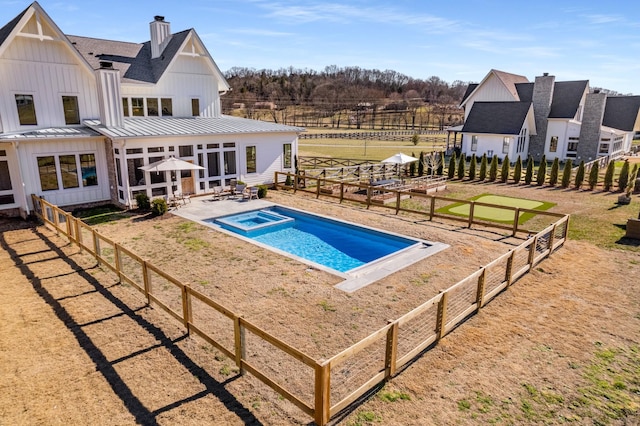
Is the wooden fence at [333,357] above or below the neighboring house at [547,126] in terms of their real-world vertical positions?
below

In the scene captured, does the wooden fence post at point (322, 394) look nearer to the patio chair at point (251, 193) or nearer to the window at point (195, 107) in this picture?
the patio chair at point (251, 193)

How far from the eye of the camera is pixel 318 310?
26.6ft

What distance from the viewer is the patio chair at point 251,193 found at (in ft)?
58.9

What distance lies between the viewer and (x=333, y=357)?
500 centimetres

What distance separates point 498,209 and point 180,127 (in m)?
14.8

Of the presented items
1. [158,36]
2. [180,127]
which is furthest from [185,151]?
[158,36]

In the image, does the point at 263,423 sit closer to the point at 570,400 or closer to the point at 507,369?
the point at 507,369

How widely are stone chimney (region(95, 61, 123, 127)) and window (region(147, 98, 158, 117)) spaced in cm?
303

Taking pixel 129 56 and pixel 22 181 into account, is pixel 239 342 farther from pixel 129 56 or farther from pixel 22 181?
pixel 129 56

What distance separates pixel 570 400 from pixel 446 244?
692 cm

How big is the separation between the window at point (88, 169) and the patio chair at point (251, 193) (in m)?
6.12

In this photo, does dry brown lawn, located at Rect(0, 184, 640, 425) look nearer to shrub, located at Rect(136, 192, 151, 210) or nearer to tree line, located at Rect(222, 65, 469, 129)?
shrub, located at Rect(136, 192, 151, 210)

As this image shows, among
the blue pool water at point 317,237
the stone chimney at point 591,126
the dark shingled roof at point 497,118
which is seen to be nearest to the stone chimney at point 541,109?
the dark shingled roof at point 497,118

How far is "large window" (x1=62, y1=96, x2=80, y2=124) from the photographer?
16078mm
